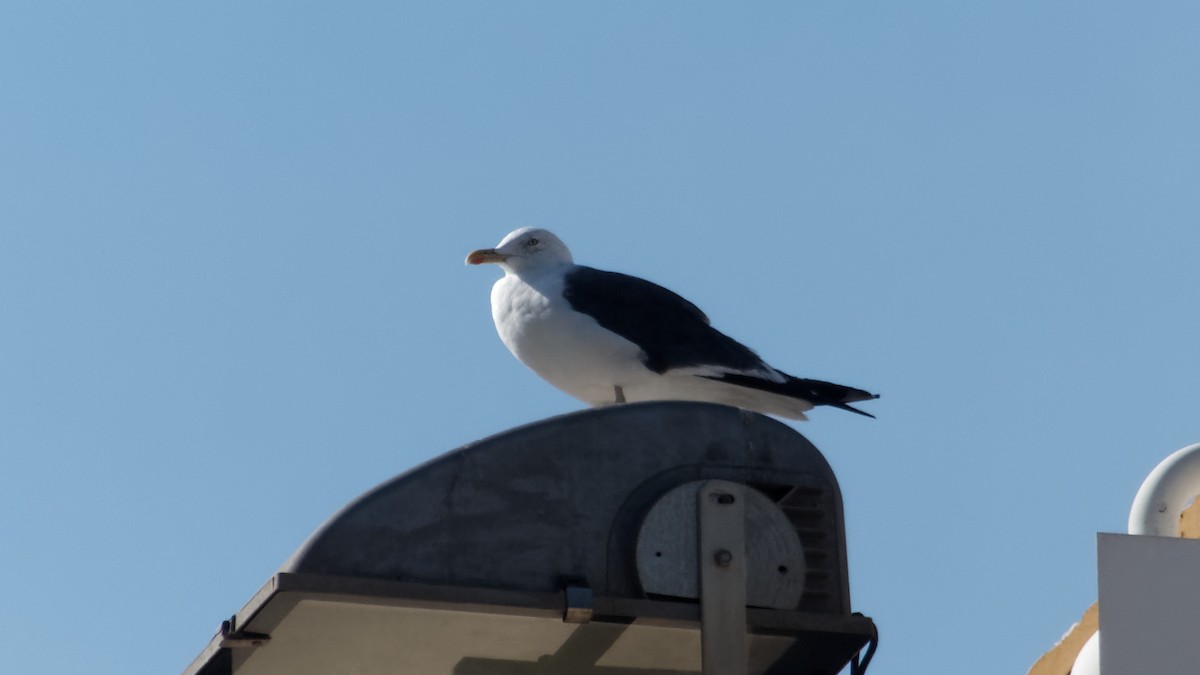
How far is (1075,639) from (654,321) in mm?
2408

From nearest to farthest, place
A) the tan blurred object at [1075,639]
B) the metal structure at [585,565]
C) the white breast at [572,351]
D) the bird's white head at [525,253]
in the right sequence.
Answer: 1. the metal structure at [585,565]
2. the tan blurred object at [1075,639]
3. the white breast at [572,351]
4. the bird's white head at [525,253]

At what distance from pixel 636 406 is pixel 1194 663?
1.63 m

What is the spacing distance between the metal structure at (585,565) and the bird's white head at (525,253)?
3909 millimetres

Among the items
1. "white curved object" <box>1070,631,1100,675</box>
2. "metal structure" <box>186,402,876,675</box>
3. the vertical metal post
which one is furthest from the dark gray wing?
the vertical metal post

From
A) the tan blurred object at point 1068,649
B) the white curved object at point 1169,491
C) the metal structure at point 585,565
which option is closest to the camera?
the metal structure at point 585,565

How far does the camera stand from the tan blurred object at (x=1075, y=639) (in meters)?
7.04

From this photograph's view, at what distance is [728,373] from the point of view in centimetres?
878

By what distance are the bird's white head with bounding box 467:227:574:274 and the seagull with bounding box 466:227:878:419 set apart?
0.03 metres

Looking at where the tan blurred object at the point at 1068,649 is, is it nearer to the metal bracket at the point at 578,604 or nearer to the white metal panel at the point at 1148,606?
the white metal panel at the point at 1148,606

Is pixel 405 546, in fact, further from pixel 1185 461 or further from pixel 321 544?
pixel 1185 461

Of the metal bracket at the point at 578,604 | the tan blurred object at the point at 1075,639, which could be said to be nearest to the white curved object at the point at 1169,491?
the tan blurred object at the point at 1075,639

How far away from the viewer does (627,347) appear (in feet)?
27.8

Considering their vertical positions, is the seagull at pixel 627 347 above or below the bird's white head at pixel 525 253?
below

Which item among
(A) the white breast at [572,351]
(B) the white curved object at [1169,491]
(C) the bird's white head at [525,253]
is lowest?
(B) the white curved object at [1169,491]
